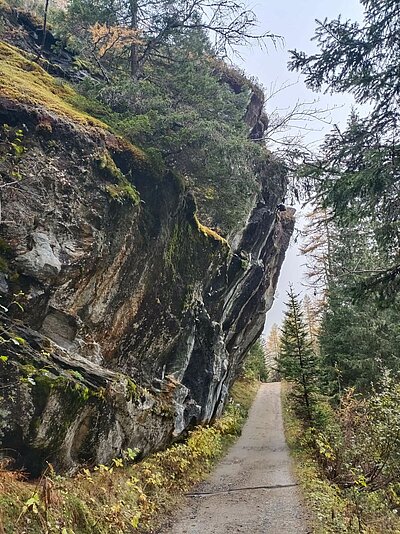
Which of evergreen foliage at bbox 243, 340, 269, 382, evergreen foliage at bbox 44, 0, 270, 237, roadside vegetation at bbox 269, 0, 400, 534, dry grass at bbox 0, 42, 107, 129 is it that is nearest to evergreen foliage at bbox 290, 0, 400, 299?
roadside vegetation at bbox 269, 0, 400, 534

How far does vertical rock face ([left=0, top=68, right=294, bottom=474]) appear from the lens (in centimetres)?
546

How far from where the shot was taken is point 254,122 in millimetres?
19062

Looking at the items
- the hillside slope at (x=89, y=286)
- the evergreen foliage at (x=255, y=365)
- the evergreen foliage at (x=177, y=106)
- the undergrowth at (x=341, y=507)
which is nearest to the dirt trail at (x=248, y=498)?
the undergrowth at (x=341, y=507)

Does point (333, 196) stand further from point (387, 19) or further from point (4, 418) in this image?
point (4, 418)

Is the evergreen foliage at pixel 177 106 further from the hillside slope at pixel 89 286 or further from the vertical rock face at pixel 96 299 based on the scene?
the vertical rock face at pixel 96 299

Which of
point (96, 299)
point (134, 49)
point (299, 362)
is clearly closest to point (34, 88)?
point (96, 299)

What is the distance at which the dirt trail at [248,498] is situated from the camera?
6.35 meters

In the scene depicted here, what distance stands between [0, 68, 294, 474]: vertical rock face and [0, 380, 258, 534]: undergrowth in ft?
1.37

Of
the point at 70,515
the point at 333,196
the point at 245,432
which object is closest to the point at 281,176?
the point at 333,196

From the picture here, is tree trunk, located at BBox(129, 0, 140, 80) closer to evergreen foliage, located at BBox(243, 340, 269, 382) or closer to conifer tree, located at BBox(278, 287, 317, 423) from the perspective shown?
conifer tree, located at BBox(278, 287, 317, 423)

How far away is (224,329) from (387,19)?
37.7 ft

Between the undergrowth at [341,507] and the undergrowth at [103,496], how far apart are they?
2.63 meters

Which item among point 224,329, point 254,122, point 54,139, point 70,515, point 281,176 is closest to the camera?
point 70,515

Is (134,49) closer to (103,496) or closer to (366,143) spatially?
(366,143)
